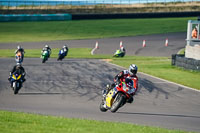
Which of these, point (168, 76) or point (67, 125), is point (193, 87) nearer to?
point (168, 76)

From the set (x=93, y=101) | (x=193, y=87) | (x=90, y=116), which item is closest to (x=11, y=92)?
(x=93, y=101)

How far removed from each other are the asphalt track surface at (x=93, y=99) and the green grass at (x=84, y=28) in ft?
83.3

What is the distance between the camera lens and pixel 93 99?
14.6 metres

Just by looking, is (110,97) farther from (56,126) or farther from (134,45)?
(134,45)

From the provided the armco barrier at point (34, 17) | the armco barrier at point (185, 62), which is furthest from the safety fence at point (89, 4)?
the armco barrier at point (185, 62)

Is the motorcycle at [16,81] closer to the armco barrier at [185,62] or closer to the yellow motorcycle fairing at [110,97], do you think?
the yellow motorcycle fairing at [110,97]

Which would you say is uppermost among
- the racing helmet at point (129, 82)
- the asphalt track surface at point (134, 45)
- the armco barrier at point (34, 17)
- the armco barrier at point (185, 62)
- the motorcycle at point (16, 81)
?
the armco barrier at point (34, 17)

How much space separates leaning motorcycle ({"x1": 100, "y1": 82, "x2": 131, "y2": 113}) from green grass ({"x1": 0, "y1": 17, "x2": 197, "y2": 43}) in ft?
109

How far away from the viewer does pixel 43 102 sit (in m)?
A: 13.8

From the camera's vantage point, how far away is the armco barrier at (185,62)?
22.5 m

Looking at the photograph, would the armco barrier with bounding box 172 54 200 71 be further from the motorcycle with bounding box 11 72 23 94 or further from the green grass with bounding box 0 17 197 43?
the green grass with bounding box 0 17 197 43

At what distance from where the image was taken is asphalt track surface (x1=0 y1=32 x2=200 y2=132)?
11828 millimetres

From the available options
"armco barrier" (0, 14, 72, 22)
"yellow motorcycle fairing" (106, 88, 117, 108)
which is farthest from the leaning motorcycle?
"armco barrier" (0, 14, 72, 22)

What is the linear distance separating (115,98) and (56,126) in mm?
2987
